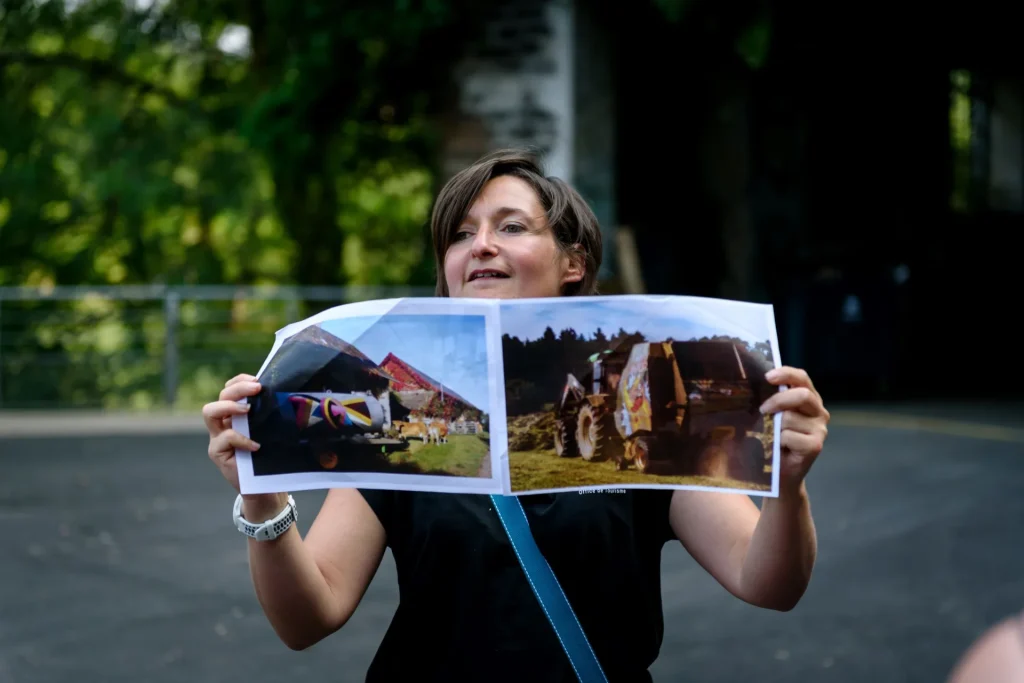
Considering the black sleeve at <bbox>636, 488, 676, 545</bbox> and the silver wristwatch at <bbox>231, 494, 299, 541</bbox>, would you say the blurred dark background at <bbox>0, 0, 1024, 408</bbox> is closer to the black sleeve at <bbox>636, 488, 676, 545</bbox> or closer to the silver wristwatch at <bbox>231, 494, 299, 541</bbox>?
the black sleeve at <bbox>636, 488, 676, 545</bbox>

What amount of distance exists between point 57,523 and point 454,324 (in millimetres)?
5687

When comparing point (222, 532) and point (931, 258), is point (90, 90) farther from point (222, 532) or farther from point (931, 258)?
point (222, 532)

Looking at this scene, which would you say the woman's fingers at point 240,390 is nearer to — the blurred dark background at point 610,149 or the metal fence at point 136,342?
the blurred dark background at point 610,149

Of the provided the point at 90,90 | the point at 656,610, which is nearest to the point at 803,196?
the point at 90,90

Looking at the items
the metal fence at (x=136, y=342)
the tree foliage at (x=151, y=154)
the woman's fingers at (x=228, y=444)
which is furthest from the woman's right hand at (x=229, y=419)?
the tree foliage at (x=151, y=154)

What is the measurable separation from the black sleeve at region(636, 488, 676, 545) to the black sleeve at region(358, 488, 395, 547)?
390 mm

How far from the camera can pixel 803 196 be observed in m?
14.4

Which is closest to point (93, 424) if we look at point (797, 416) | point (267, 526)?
point (267, 526)

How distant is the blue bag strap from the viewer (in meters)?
1.83

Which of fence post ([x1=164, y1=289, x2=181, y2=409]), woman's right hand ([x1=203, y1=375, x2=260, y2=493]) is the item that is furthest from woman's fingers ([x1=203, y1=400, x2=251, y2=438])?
fence post ([x1=164, y1=289, x2=181, y2=409])

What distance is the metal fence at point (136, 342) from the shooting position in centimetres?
1388

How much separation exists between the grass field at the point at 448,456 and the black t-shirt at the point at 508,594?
0.50 ft

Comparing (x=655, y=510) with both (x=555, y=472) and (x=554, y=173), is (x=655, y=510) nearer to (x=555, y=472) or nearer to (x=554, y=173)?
(x=555, y=472)

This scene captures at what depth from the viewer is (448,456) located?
1797mm
